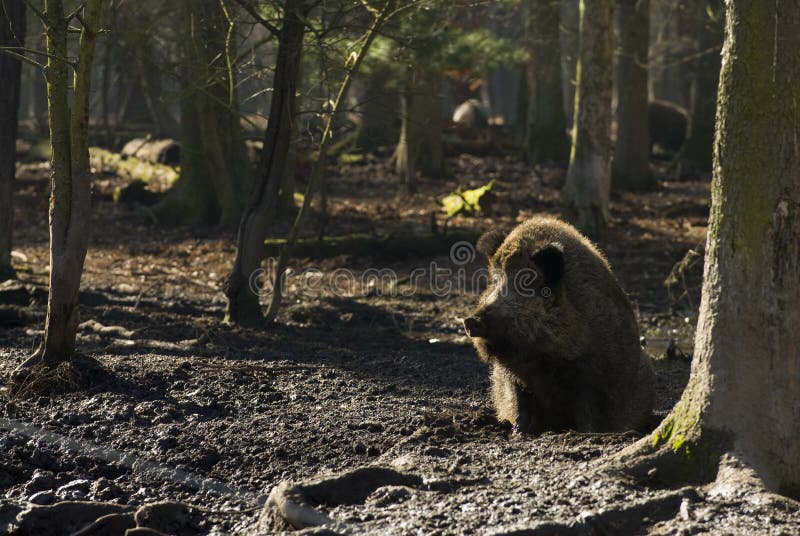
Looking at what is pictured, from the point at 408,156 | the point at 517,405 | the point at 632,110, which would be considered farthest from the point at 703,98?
the point at 517,405

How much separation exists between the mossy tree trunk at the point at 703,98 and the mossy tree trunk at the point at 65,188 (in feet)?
56.9

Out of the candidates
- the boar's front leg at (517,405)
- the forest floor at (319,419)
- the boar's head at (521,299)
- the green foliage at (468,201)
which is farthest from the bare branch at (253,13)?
the green foliage at (468,201)

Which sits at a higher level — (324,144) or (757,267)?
(324,144)

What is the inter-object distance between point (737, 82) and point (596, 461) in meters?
1.95

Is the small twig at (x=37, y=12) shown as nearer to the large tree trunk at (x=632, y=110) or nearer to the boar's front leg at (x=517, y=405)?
the boar's front leg at (x=517, y=405)

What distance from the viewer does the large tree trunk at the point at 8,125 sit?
12500mm

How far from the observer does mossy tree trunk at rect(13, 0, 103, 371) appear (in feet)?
25.7

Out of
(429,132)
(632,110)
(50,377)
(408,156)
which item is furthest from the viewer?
(429,132)

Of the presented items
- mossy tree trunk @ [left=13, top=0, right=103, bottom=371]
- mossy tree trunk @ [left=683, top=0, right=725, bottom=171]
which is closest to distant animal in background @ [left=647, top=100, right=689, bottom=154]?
mossy tree trunk @ [left=683, top=0, right=725, bottom=171]

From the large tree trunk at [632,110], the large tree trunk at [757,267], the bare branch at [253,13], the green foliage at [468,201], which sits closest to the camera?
the large tree trunk at [757,267]

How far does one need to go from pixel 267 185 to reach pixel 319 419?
438 centimetres

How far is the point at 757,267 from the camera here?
17.1 ft

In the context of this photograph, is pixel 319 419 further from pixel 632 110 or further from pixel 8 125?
pixel 632 110

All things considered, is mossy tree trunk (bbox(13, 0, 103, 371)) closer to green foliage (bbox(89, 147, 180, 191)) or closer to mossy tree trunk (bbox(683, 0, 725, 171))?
green foliage (bbox(89, 147, 180, 191))
